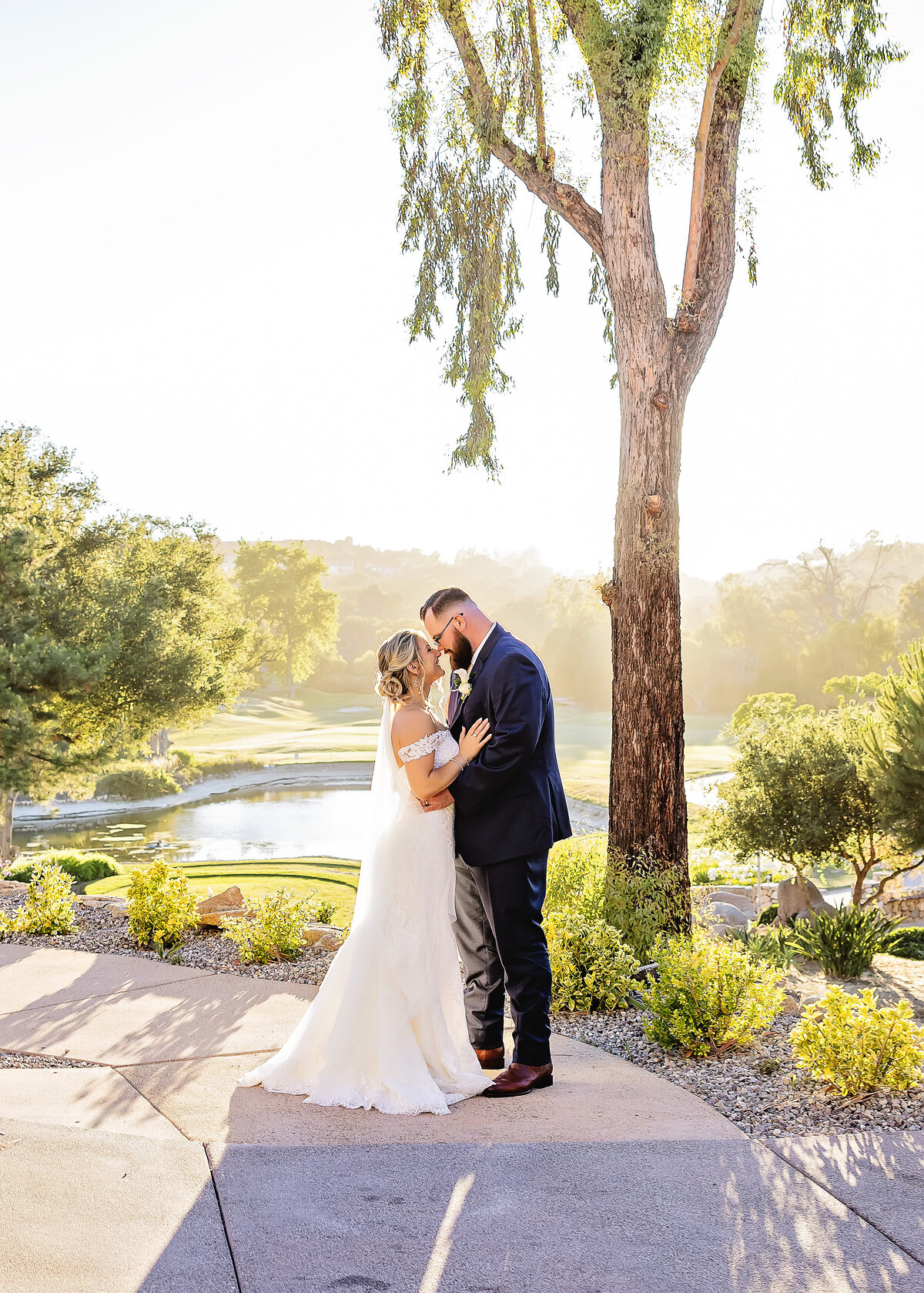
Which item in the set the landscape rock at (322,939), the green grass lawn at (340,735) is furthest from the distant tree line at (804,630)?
the landscape rock at (322,939)

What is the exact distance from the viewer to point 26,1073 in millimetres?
3824

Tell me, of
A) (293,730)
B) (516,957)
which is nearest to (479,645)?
(516,957)

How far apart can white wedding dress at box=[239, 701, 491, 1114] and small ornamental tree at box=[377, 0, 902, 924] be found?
9.86 feet

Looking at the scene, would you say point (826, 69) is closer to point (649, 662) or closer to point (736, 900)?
point (649, 662)

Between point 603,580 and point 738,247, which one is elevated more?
point 738,247

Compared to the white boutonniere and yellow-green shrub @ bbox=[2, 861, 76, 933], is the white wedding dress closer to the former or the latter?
the white boutonniere

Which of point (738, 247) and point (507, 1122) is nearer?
point (507, 1122)

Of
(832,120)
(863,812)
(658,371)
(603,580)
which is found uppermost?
(832,120)

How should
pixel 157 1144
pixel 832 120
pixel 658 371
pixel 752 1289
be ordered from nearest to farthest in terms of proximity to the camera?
pixel 752 1289
pixel 157 1144
pixel 658 371
pixel 832 120

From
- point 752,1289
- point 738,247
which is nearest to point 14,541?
point 738,247

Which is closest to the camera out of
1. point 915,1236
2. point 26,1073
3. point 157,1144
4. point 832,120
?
point 915,1236

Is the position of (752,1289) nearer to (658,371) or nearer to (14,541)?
(658,371)

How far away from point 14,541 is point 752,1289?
12.7 metres

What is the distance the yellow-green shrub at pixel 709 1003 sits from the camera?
4207mm
